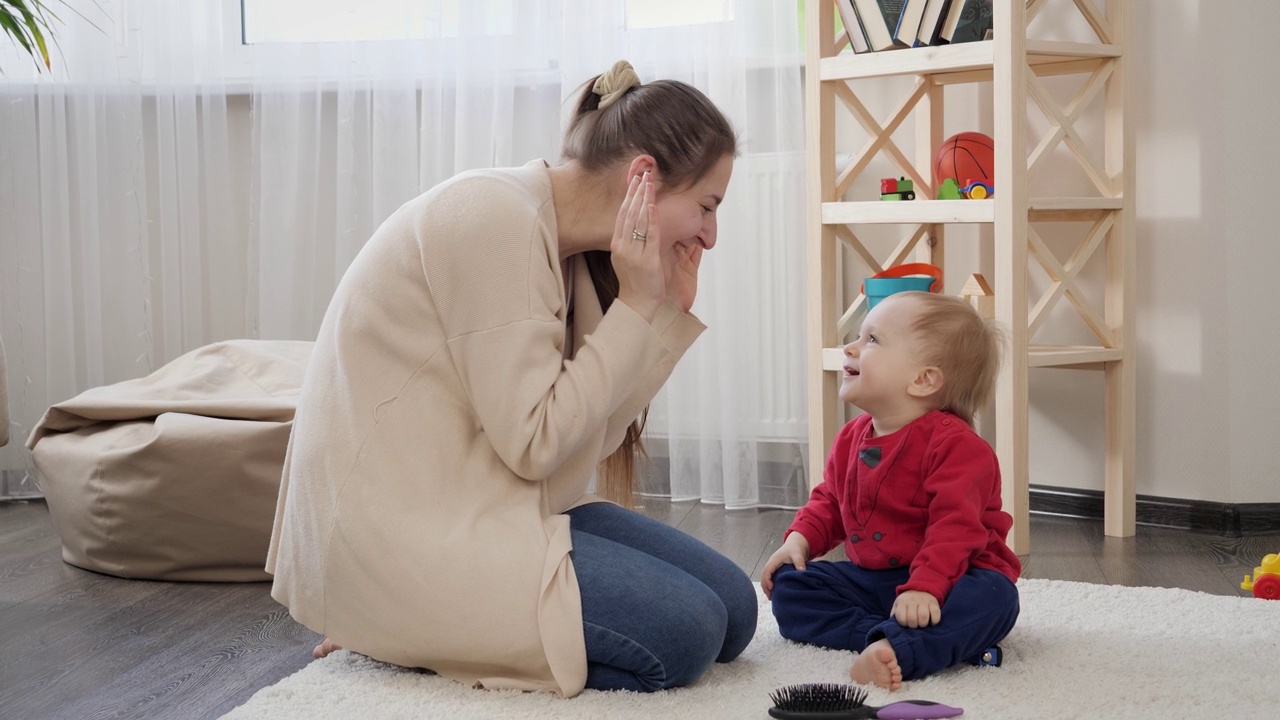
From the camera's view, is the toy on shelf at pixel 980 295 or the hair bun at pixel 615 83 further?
the toy on shelf at pixel 980 295

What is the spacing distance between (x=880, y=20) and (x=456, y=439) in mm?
1368

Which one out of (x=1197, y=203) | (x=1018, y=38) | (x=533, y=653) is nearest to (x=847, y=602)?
(x=533, y=653)

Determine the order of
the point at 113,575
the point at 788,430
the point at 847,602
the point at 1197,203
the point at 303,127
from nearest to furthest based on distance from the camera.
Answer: the point at 847,602 < the point at 113,575 < the point at 1197,203 < the point at 788,430 < the point at 303,127

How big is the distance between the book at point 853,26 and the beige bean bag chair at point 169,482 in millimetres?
1269

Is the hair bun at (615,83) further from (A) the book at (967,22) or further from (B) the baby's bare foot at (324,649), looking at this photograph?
(A) the book at (967,22)

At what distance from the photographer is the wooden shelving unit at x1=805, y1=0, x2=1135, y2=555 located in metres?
2.16

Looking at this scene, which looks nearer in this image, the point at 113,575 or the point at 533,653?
the point at 533,653

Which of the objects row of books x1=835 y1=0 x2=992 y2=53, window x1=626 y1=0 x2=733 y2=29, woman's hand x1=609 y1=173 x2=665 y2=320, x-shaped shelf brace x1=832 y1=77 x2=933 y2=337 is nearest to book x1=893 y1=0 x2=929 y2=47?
row of books x1=835 y1=0 x2=992 y2=53

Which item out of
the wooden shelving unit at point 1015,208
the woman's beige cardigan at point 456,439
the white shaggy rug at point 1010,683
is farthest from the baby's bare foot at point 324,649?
the wooden shelving unit at point 1015,208

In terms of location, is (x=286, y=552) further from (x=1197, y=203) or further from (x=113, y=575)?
(x=1197, y=203)

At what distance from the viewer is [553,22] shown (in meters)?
2.77

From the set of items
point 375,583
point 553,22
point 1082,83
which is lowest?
point 375,583

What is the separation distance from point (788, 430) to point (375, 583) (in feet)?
4.84

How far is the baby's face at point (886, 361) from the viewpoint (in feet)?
5.20
